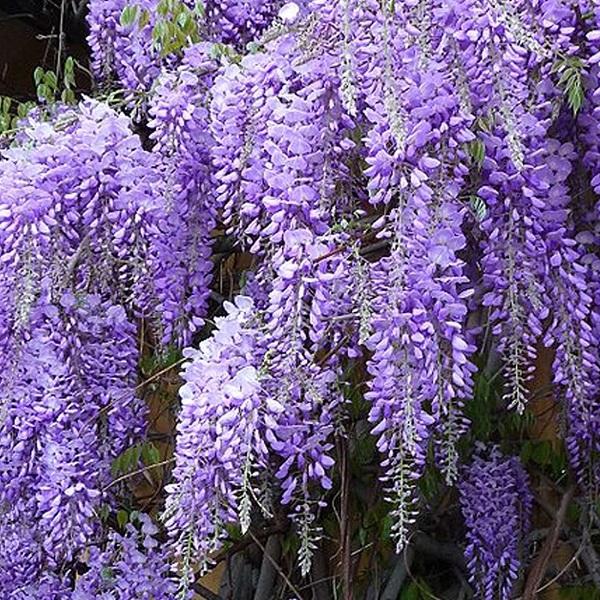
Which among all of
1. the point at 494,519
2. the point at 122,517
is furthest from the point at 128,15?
the point at 494,519

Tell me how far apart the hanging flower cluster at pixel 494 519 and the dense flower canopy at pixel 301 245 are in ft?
1.17

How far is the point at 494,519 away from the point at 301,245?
1212 mm

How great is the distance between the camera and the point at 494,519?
2.95 m

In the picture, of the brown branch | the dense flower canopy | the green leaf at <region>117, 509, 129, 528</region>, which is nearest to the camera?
the dense flower canopy

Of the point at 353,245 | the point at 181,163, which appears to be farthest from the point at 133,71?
the point at 353,245

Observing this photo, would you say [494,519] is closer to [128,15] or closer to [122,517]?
[122,517]

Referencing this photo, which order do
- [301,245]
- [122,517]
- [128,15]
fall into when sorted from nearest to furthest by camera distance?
[301,245] < [128,15] < [122,517]

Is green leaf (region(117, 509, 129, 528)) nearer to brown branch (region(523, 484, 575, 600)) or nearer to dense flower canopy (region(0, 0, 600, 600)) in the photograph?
dense flower canopy (region(0, 0, 600, 600))

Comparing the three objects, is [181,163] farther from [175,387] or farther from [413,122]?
[175,387]

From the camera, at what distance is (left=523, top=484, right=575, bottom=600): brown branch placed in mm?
2637

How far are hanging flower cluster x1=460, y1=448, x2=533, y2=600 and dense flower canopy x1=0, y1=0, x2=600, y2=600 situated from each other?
1.17ft

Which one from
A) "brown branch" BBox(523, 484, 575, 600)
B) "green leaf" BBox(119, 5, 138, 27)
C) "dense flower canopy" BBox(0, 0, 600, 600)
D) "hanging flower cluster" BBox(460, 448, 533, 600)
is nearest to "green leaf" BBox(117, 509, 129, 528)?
"dense flower canopy" BBox(0, 0, 600, 600)

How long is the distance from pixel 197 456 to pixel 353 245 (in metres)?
0.43

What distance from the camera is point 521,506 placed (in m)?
3.03
